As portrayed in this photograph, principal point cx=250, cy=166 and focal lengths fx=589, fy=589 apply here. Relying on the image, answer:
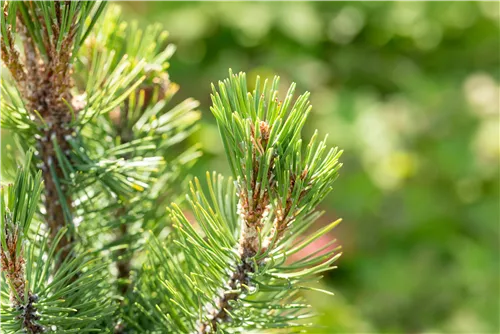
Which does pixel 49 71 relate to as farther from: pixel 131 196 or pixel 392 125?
pixel 392 125

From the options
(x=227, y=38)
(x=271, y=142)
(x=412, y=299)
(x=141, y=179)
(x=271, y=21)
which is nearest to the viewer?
(x=271, y=142)

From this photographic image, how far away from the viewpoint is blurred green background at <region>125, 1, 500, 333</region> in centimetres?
174

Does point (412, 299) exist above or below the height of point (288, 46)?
below

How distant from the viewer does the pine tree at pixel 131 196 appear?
275 millimetres

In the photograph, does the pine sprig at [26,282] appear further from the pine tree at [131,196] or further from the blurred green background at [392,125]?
the blurred green background at [392,125]

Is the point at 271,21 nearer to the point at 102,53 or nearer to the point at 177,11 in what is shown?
the point at 177,11

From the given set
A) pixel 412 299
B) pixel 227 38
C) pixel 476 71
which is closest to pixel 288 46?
pixel 227 38

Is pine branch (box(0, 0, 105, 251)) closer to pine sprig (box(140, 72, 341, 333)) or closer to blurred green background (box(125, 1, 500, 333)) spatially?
pine sprig (box(140, 72, 341, 333))

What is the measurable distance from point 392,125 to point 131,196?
5.38ft

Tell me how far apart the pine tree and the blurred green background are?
1.23 m

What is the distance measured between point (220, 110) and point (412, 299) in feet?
5.28

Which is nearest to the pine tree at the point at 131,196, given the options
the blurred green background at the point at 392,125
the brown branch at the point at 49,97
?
the brown branch at the point at 49,97

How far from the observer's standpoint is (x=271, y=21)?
218 centimetres

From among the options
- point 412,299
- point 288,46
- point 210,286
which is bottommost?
point 210,286
